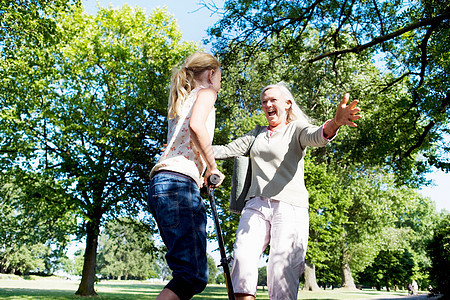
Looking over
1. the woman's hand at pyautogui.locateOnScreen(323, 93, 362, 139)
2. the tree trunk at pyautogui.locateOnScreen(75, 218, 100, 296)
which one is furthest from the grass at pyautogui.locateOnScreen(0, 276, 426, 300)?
the woman's hand at pyautogui.locateOnScreen(323, 93, 362, 139)

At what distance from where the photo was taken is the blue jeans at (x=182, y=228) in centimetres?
227

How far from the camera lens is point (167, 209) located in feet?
7.79

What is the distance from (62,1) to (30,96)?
8253 mm

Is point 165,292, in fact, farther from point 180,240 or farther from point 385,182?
point 385,182

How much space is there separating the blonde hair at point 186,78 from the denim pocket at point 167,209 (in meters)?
0.69

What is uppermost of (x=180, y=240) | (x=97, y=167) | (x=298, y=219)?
(x=97, y=167)

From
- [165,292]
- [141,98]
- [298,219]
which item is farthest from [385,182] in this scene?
[165,292]

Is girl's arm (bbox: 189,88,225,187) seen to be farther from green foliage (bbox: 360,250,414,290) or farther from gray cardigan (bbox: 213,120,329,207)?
green foliage (bbox: 360,250,414,290)

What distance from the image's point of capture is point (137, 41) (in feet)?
72.4

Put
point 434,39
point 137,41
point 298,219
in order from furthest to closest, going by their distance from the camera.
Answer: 1. point 137,41
2. point 434,39
3. point 298,219

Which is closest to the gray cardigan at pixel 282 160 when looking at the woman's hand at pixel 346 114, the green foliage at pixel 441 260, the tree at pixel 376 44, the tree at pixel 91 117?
the woman's hand at pixel 346 114

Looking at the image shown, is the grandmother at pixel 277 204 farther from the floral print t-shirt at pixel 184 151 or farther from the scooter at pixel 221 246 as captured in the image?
the floral print t-shirt at pixel 184 151

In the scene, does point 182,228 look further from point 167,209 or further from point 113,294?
point 113,294

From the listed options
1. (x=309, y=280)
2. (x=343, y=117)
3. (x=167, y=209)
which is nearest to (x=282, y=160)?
(x=343, y=117)
